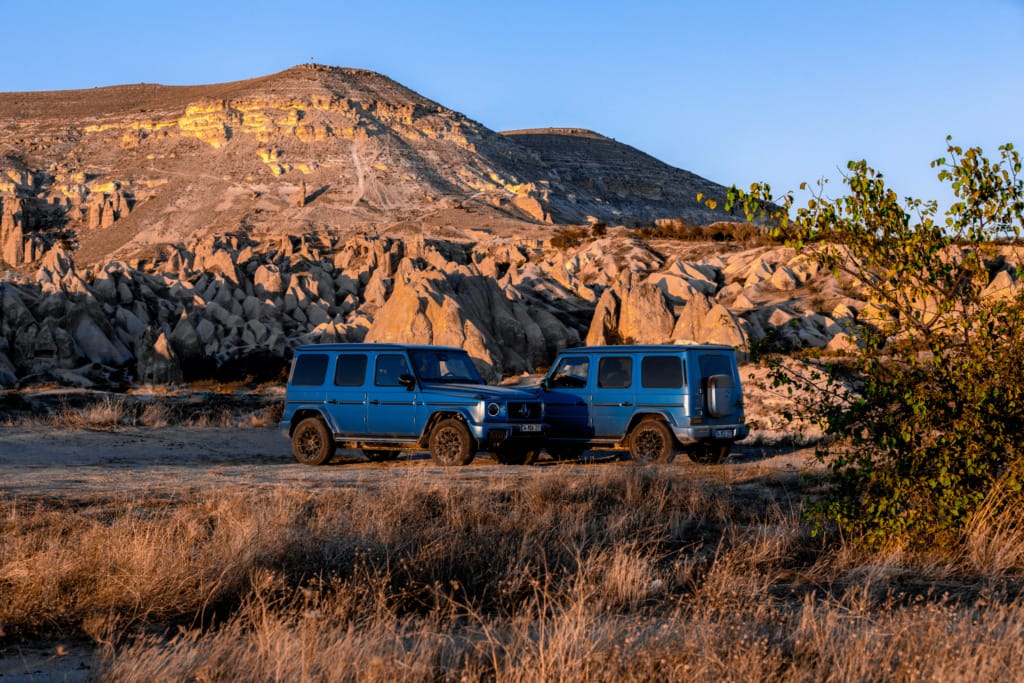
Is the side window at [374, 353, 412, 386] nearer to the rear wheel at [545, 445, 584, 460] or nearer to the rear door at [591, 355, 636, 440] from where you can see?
the rear wheel at [545, 445, 584, 460]

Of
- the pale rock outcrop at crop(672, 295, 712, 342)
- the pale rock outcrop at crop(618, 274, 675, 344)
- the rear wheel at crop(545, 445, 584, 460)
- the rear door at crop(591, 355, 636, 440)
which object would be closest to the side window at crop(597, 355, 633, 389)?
the rear door at crop(591, 355, 636, 440)

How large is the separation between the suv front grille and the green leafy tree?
6256mm

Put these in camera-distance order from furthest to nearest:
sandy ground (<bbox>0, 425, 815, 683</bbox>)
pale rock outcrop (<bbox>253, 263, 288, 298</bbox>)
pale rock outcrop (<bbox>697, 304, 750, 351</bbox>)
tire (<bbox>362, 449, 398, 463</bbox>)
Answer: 1. pale rock outcrop (<bbox>253, 263, 288, 298</bbox>)
2. pale rock outcrop (<bbox>697, 304, 750, 351</bbox>)
3. tire (<bbox>362, 449, 398, 463</bbox>)
4. sandy ground (<bbox>0, 425, 815, 683</bbox>)

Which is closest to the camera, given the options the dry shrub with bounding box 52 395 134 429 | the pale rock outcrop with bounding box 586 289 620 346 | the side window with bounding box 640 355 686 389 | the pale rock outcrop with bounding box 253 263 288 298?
the side window with bounding box 640 355 686 389

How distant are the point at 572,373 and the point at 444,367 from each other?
2.13 metres

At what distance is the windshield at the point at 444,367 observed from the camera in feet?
51.8

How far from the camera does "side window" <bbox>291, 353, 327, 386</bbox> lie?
53.4ft

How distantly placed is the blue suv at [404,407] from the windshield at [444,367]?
0.02 m

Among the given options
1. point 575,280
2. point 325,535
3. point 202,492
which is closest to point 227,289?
point 575,280

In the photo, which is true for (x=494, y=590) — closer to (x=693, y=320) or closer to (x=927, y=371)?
(x=927, y=371)

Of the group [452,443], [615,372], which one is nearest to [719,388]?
[615,372]

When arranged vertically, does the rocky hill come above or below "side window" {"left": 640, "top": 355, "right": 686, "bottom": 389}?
above

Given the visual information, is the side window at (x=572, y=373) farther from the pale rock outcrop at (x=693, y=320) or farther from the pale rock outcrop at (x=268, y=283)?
the pale rock outcrop at (x=268, y=283)

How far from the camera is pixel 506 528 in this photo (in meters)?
9.87
